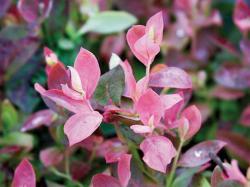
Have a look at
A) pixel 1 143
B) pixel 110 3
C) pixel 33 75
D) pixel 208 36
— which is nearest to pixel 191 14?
pixel 208 36

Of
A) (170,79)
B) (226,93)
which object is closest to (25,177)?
(170,79)

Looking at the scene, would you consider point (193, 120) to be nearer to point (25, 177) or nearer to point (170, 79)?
point (170, 79)

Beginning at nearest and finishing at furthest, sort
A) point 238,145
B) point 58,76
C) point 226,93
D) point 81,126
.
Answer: point 81,126 < point 58,76 < point 238,145 < point 226,93

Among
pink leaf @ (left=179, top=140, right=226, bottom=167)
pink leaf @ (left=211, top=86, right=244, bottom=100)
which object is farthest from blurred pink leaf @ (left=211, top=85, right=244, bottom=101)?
pink leaf @ (left=179, top=140, right=226, bottom=167)

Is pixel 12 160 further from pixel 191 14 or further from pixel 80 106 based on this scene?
pixel 191 14

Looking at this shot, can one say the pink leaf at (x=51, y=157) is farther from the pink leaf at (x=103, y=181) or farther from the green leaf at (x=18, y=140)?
the pink leaf at (x=103, y=181)

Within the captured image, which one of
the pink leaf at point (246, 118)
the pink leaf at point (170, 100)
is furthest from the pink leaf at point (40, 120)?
the pink leaf at point (246, 118)

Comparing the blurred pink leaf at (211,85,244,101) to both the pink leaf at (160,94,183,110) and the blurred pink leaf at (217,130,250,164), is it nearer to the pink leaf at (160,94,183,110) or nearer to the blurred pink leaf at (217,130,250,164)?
the blurred pink leaf at (217,130,250,164)
